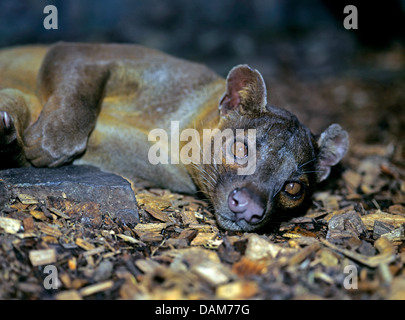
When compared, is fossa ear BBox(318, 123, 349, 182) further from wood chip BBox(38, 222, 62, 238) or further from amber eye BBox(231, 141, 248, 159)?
wood chip BBox(38, 222, 62, 238)

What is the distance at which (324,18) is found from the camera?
462 inches

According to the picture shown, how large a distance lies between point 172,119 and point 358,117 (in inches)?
171

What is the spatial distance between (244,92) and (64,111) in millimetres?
1652

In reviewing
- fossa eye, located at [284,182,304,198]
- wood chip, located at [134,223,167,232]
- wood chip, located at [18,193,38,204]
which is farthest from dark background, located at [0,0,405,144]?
wood chip, located at [18,193,38,204]

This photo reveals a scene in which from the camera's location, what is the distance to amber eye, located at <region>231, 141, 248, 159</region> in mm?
3662

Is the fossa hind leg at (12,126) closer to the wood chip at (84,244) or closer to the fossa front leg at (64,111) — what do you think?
the fossa front leg at (64,111)

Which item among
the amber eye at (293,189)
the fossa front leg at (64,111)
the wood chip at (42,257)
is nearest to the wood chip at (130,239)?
the wood chip at (42,257)

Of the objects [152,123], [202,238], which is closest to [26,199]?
[202,238]

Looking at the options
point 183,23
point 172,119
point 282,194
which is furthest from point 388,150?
point 183,23

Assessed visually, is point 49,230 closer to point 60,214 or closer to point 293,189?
point 60,214

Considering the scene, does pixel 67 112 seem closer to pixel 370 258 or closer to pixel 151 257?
pixel 151 257

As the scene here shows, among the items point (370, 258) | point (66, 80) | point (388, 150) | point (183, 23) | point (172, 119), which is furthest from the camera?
point (183, 23)

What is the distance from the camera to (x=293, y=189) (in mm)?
3799

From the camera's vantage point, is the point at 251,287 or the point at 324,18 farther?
the point at 324,18
